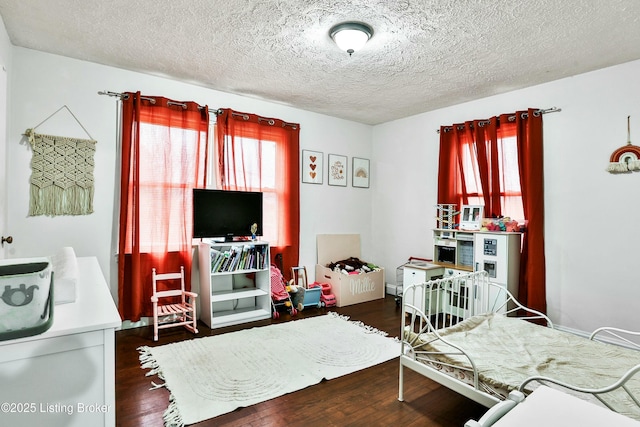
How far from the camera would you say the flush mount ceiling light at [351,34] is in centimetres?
247

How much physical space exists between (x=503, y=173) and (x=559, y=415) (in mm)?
3426

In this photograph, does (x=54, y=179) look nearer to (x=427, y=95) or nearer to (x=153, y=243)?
(x=153, y=243)

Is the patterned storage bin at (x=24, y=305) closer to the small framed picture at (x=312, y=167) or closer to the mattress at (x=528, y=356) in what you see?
the mattress at (x=528, y=356)

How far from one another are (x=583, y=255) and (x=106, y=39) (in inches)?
188

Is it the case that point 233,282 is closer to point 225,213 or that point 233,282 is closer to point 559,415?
point 225,213

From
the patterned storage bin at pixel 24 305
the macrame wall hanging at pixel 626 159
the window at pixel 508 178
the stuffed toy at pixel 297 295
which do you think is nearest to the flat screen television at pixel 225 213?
the stuffed toy at pixel 297 295

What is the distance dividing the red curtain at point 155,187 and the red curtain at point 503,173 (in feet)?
10.1

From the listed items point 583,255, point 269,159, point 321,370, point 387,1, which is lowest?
point 321,370

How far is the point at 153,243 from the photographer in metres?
3.50

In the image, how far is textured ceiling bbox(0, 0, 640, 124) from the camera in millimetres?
2293

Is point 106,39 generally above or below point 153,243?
above

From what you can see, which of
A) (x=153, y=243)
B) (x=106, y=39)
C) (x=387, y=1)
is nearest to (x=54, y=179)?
(x=153, y=243)

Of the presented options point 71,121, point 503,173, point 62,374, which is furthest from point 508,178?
point 71,121

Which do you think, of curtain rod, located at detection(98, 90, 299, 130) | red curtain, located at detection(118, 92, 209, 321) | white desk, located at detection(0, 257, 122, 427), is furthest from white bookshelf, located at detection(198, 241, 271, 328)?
white desk, located at detection(0, 257, 122, 427)
